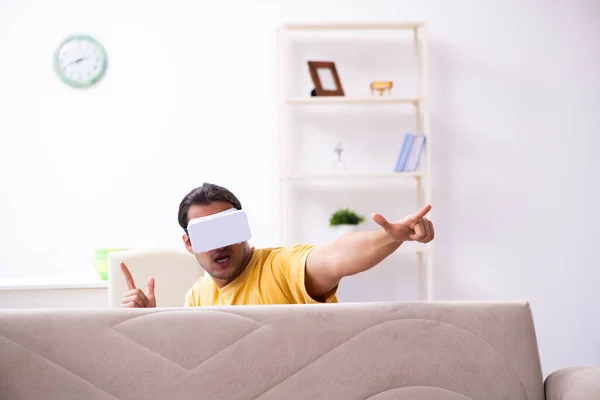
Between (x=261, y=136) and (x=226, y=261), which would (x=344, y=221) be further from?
(x=226, y=261)

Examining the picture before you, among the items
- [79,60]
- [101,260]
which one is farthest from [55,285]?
[79,60]

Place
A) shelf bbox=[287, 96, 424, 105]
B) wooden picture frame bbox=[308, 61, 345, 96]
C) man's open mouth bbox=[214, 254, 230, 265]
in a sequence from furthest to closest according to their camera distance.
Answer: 1. wooden picture frame bbox=[308, 61, 345, 96]
2. shelf bbox=[287, 96, 424, 105]
3. man's open mouth bbox=[214, 254, 230, 265]

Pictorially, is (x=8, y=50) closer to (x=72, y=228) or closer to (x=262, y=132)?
(x=72, y=228)

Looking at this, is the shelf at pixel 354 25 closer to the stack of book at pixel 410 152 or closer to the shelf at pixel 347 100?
the shelf at pixel 347 100

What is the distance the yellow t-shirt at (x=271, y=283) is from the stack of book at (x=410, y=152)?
1.75m

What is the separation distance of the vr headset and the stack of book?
2040 mm

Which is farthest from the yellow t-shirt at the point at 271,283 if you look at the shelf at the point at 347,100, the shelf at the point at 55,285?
the shelf at the point at 347,100

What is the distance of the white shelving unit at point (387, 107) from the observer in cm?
348

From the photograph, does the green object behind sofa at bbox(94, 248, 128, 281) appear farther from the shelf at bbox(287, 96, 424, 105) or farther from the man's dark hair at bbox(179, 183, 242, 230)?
the man's dark hair at bbox(179, 183, 242, 230)

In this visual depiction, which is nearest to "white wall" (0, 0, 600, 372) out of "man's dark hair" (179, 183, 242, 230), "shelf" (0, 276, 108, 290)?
"shelf" (0, 276, 108, 290)

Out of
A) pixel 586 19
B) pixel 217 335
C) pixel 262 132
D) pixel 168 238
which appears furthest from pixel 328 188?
pixel 217 335

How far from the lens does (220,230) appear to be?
161 centimetres

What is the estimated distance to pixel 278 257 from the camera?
1.81 metres

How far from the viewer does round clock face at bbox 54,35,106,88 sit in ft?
12.0
